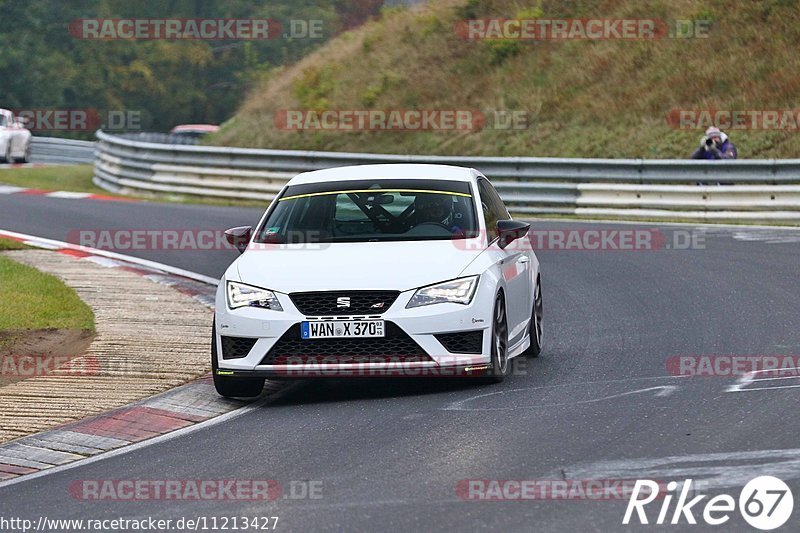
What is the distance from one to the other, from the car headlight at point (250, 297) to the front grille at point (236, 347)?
221mm

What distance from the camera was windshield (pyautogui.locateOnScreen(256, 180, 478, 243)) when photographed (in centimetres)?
1034

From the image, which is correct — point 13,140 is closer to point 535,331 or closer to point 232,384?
point 535,331

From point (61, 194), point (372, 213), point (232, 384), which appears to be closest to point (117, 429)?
point (232, 384)

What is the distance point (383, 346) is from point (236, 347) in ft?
3.21

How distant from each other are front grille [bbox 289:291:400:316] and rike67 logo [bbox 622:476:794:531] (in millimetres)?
2903

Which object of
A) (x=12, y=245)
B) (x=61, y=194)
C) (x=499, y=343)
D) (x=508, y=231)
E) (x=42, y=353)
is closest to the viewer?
(x=499, y=343)

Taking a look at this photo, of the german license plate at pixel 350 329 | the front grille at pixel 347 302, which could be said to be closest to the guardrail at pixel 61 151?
the front grille at pixel 347 302

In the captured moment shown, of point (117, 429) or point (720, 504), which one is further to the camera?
point (117, 429)

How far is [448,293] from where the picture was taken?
9.45 m

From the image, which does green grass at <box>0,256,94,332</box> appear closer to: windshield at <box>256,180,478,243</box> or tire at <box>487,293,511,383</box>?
windshield at <box>256,180,478,243</box>

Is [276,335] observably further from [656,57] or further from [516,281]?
[656,57]

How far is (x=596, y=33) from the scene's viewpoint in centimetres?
3331

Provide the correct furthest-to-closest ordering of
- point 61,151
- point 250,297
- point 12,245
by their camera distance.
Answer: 1. point 61,151
2. point 12,245
3. point 250,297

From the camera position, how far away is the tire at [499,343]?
9.59 m
